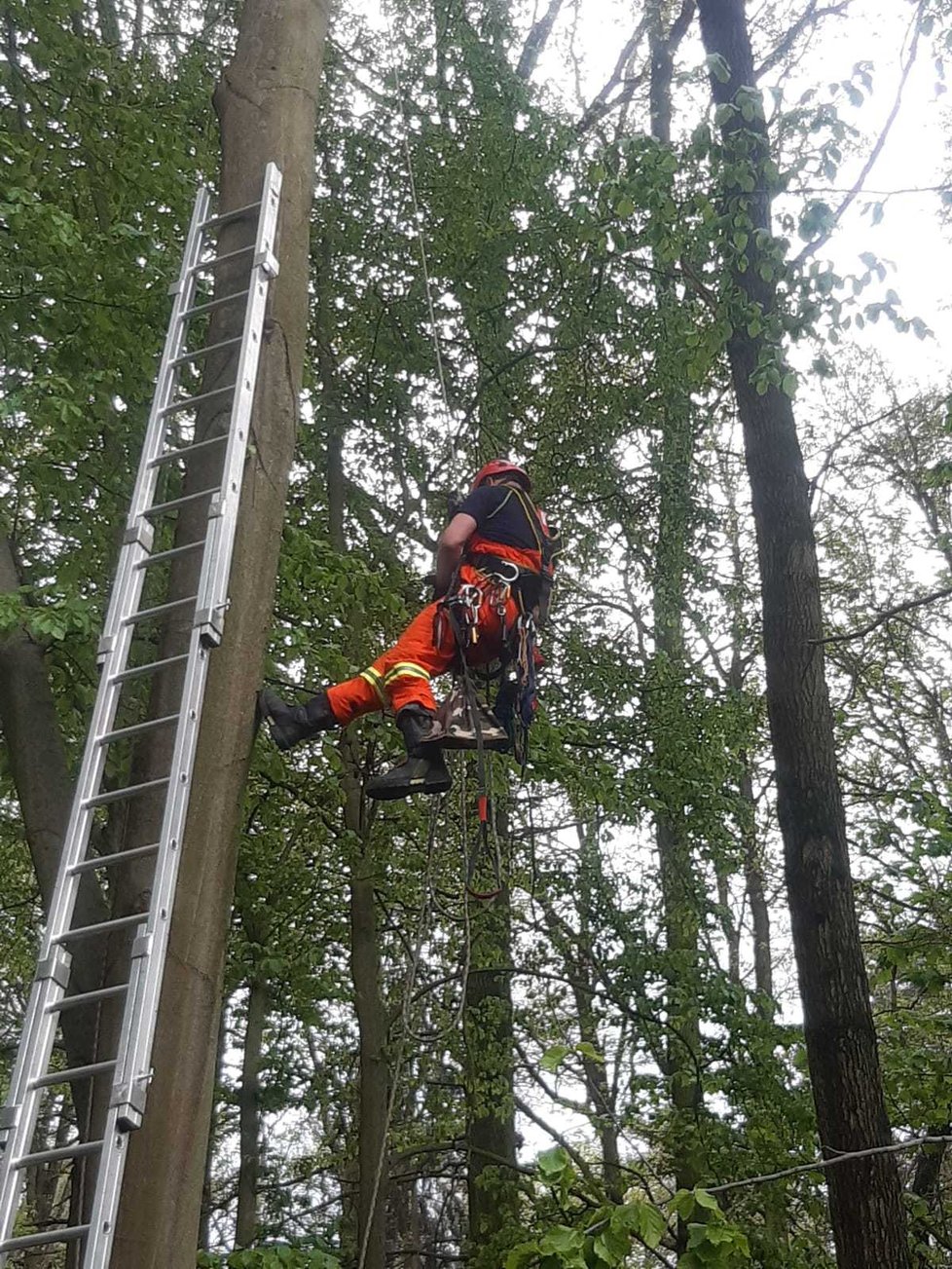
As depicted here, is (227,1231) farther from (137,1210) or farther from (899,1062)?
(137,1210)

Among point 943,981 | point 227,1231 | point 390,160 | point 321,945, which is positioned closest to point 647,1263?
point 227,1231

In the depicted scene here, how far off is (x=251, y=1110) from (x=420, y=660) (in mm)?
6680

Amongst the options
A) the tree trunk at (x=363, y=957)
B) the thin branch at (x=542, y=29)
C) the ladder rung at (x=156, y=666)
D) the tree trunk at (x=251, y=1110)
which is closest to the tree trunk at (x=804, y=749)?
the ladder rung at (x=156, y=666)

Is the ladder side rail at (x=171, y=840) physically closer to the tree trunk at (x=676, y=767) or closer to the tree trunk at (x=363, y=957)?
the tree trunk at (x=363, y=957)

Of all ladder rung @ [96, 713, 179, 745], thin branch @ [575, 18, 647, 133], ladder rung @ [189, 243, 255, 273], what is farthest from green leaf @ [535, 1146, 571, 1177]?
thin branch @ [575, 18, 647, 133]

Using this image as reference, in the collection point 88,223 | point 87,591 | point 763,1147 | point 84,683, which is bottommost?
point 763,1147

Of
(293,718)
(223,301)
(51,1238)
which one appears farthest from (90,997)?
(223,301)

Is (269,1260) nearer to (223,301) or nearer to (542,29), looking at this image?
(223,301)

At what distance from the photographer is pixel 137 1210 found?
2383mm

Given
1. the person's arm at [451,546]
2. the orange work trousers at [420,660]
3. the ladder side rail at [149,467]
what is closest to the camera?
the ladder side rail at [149,467]

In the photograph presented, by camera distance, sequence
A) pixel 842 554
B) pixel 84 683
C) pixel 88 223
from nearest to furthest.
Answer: pixel 84 683
pixel 88 223
pixel 842 554

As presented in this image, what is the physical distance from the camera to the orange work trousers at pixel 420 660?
15.0 feet

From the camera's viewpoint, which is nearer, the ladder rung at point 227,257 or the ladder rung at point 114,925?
the ladder rung at point 114,925

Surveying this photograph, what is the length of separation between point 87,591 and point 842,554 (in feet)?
29.7
